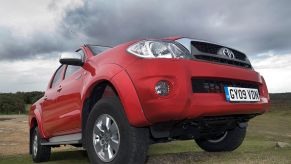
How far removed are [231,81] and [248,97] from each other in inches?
14.1

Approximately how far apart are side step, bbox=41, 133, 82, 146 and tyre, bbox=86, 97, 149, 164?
2.00 ft

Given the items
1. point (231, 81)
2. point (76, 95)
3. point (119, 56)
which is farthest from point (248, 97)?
point (76, 95)

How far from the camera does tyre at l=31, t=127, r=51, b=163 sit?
7.50m

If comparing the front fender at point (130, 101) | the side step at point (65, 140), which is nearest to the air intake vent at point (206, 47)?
the front fender at point (130, 101)

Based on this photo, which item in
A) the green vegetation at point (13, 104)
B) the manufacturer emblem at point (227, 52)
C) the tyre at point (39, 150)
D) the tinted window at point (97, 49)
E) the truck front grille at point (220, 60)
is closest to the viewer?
the truck front grille at point (220, 60)

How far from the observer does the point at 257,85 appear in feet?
16.6

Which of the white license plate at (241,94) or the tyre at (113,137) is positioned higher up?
the white license plate at (241,94)

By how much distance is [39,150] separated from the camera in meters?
7.56

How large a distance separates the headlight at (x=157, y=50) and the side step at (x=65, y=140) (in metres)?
1.59

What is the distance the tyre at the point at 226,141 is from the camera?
5770 mm

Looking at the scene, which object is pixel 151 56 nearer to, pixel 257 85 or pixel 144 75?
pixel 144 75

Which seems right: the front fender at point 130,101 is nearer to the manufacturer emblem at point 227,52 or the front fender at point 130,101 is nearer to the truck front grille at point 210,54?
the truck front grille at point 210,54

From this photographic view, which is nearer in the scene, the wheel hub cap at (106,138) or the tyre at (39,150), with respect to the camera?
the wheel hub cap at (106,138)

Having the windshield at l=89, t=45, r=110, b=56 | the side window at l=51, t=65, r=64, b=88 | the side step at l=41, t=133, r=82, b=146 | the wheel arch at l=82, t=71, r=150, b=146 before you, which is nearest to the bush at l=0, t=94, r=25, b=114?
the side window at l=51, t=65, r=64, b=88
